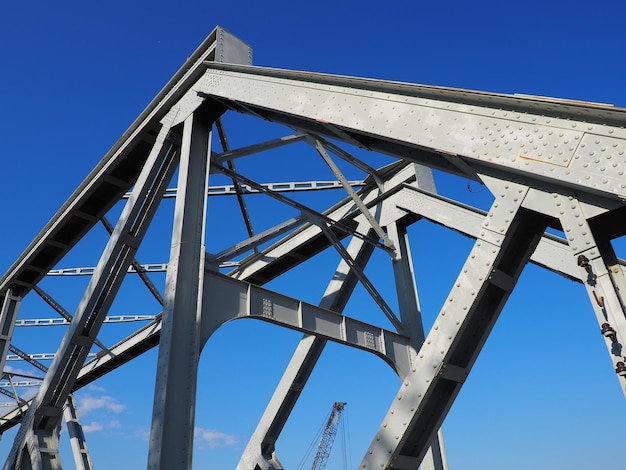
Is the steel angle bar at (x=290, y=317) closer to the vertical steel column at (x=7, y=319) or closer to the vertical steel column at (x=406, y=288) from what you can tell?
the vertical steel column at (x=406, y=288)

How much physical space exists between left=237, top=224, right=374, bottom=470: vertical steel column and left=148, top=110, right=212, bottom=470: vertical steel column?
449 cm

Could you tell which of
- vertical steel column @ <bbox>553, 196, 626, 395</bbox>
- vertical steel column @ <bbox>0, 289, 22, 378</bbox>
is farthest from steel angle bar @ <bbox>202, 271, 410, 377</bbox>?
vertical steel column @ <bbox>0, 289, 22, 378</bbox>

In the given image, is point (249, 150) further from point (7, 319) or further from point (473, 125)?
point (7, 319)

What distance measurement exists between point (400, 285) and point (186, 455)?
6.34 m

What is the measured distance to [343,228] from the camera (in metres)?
12.4

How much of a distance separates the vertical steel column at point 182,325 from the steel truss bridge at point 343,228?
24mm

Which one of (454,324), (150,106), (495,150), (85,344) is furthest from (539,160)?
(85,344)

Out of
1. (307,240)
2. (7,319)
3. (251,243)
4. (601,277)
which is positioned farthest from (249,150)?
(7,319)

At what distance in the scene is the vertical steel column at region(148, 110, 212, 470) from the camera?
26.8ft

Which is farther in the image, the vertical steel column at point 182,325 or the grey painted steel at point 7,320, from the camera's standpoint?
the grey painted steel at point 7,320

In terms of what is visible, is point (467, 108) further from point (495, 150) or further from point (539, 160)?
point (539, 160)

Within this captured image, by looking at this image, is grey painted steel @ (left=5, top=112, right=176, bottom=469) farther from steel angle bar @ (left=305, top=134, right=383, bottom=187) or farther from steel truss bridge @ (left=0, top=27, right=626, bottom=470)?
steel angle bar @ (left=305, top=134, right=383, bottom=187)

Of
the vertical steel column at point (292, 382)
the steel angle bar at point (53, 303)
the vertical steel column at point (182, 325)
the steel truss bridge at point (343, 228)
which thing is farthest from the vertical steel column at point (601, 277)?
the steel angle bar at point (53, 303)

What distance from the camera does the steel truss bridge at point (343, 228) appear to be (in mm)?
5086
